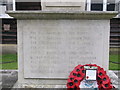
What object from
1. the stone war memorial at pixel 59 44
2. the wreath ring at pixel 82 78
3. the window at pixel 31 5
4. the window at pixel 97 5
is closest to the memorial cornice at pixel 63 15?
the stone war memorial at pixel 59 44

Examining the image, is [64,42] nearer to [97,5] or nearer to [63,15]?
[63,15]

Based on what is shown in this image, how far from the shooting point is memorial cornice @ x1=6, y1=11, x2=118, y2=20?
11.8 ft

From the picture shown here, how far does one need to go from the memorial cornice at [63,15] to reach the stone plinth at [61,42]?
5 cm

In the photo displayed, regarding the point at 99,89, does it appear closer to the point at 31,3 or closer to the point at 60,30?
the point at 60,30

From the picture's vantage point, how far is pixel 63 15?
3.67 m

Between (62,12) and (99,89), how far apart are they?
1589mm

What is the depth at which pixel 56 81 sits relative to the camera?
3941 millimetres

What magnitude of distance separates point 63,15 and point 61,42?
56 centimetres

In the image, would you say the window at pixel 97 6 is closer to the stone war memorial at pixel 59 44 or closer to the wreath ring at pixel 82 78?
the stone war memorial at pixel 59 44

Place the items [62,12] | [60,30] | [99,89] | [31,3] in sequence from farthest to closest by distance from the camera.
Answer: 1. [31,3]
2. [60,30]
3. [62,12]
4. [99,89]

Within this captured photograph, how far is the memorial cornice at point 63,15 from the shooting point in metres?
3.59

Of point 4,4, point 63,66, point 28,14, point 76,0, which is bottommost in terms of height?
point 63,66

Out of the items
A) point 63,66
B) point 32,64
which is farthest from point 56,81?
point 32,64

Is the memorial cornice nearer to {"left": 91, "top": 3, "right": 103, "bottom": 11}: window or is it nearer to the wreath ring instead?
the wreath ring
